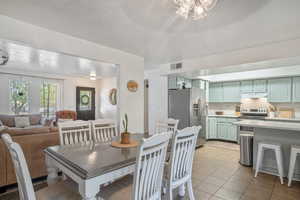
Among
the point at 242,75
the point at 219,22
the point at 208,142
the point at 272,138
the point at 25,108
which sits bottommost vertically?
the point at 208,142

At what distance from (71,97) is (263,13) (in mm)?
6989

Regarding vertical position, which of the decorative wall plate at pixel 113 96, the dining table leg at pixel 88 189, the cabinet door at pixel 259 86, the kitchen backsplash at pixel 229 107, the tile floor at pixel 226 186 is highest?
the cabinet door at pixel 259 86

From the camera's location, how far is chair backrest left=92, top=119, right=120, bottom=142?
8.13ft

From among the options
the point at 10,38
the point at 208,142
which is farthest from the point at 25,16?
the point at 208,142

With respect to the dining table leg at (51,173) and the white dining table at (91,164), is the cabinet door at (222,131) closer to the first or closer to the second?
the white dining table at (91,164)

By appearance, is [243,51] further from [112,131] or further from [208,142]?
[208,142]

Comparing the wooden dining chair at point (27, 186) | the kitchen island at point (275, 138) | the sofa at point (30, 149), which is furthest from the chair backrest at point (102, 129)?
the kitchen island at point (275, 138)

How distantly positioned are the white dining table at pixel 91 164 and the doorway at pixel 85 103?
19.1 feet

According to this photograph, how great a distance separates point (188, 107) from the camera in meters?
4.46

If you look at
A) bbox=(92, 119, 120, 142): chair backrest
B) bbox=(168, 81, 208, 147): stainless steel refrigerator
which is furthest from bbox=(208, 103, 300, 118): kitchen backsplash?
bbox=(92, 119, 120, 142): chair backrest

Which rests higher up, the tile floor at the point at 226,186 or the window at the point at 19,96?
the window at the point at 19,96

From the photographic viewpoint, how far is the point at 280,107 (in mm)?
4965

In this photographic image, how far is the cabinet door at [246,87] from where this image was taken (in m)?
5.16

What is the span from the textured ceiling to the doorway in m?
4.95
